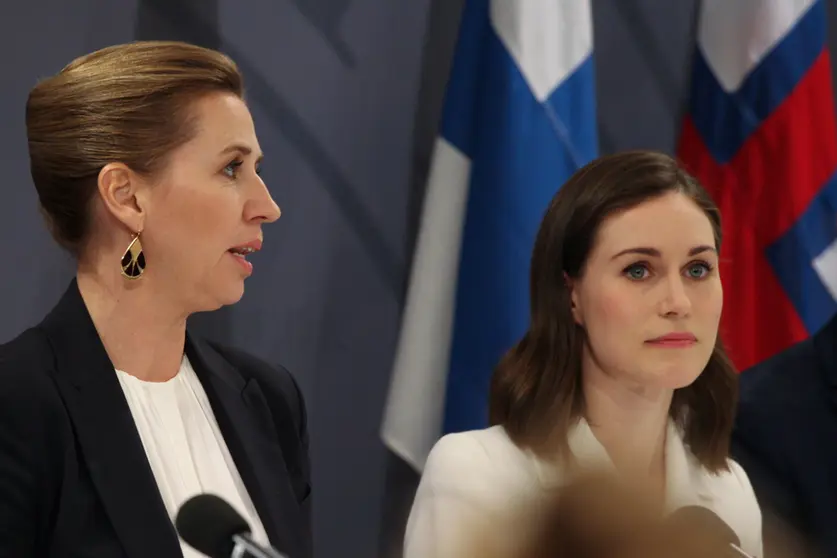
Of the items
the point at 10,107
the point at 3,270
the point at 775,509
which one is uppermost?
the point at 10,107

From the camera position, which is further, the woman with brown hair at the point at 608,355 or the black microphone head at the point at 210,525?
the woman with brown hair at the point at 608,355

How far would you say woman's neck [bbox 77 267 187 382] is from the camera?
1.43m

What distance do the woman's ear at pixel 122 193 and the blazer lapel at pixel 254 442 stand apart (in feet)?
0.74

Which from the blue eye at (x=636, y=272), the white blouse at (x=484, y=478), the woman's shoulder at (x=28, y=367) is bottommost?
the white blouse at (x=484, y=478)

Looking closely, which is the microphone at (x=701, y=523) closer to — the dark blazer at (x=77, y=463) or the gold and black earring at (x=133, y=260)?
the dark blazer at (x=77, y=463)

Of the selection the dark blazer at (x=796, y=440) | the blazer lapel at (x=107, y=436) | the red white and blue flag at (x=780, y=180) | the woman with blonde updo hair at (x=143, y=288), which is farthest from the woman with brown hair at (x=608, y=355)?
the red white and blue flag at (x=780, y=180)

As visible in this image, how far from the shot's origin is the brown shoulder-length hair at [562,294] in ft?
5.32

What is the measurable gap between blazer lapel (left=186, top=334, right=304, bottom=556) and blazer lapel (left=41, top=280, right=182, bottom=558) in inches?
6.7

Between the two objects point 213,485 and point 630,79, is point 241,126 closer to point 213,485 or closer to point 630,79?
point 213,485

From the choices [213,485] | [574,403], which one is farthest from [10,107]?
[574,403]

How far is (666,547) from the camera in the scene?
0.40 metres

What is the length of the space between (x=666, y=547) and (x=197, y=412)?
3.89ft

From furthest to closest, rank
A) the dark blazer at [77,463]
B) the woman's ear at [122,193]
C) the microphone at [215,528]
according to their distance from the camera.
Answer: the woman's ear at [122,193]
the dark blazer at [77,463]
the microphone at [215,528]

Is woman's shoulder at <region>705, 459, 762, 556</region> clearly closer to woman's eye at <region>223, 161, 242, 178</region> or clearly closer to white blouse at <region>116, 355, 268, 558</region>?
white blouse at <region>116, 355, 268, 558</region>
